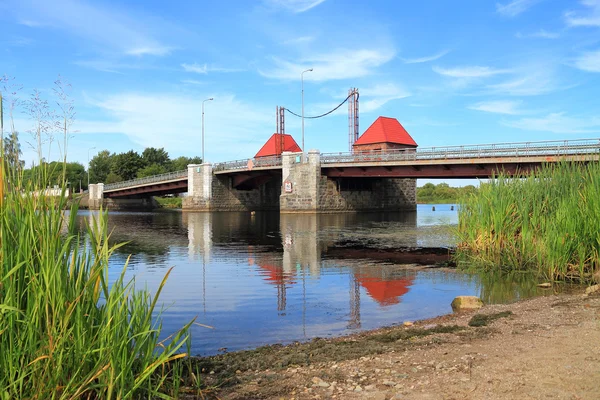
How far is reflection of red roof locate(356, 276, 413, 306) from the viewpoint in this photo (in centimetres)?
1044

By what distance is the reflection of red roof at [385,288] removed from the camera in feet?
34.2

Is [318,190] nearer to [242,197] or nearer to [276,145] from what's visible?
[242,197]

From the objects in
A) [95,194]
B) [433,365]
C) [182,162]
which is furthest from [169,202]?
[433,365]

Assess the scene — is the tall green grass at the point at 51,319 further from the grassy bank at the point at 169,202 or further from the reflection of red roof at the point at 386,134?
the grassy bank at the point at 169,202

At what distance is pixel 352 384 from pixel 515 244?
10523 mm

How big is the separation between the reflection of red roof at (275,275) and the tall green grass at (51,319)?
897cm

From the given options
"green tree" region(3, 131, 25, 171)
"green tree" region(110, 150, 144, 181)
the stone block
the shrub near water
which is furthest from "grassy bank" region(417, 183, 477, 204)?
"green tree" region(3, 131, 25, 171)

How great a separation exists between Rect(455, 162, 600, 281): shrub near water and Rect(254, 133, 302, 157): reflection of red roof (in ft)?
222

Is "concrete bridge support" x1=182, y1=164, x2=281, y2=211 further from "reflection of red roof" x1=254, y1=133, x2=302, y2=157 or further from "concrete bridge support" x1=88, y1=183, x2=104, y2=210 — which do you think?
"concrete bridge support" x1=88, y1=183, x2=104, y2=210

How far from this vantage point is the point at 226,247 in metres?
21.2

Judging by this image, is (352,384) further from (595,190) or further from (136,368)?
(595,190)

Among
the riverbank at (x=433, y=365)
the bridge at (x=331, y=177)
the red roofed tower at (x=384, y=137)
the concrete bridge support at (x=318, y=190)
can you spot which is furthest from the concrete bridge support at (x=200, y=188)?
the riverbank at (x=433, y=365)

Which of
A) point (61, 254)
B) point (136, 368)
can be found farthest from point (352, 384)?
point (61, 254)

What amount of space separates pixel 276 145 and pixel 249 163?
22.6 meters
